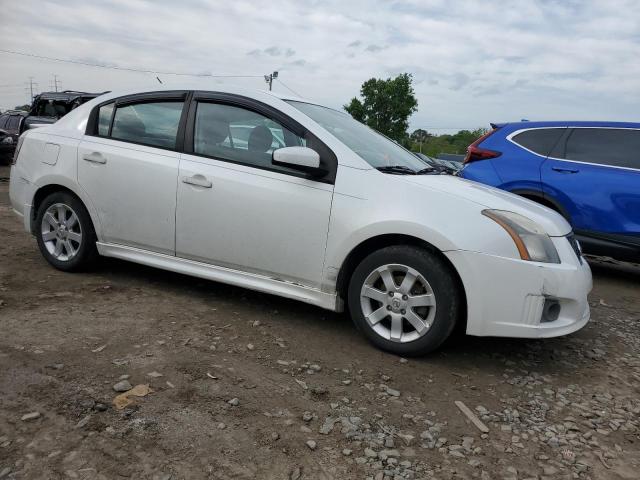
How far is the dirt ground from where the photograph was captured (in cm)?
225

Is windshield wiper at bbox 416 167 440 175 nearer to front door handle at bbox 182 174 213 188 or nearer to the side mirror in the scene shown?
the side mirror

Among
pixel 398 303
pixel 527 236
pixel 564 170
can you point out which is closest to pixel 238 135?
pixel 398 303

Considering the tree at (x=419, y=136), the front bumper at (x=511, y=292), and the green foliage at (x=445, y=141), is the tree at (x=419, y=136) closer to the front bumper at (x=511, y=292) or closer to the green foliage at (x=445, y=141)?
the green foliage at (x=445, y=141)

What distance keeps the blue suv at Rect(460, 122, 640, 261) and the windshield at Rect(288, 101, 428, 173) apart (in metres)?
2.05

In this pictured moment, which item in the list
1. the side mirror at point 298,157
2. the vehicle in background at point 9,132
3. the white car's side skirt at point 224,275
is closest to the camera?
the side mirror at point 298,157

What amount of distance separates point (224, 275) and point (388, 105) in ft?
192

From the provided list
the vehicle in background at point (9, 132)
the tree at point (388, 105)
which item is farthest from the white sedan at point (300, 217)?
the tree at point (388, 105)

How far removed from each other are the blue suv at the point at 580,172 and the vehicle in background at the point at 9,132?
12540 millimetres

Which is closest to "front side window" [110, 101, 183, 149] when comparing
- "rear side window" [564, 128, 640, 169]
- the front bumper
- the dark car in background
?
the front bumper

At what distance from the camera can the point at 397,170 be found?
3715 millimetres

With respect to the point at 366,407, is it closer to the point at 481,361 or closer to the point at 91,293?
the point at 481,361

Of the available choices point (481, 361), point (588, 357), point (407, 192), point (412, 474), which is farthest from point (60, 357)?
point (588, 357)

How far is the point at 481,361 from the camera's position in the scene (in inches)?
137

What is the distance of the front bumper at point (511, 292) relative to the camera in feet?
10.2
